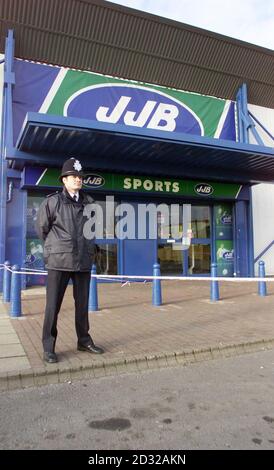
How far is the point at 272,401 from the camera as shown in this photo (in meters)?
4.13

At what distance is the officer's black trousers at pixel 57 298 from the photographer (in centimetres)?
505

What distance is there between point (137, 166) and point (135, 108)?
261 centimetres

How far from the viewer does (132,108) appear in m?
13.8

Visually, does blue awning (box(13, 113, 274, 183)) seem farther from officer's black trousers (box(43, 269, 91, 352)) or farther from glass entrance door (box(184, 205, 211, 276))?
officer's black trousers (box(43, 269, 91, 352))

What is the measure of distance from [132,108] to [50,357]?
10.4 m

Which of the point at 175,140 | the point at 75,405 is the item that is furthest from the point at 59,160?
the point at 75,405

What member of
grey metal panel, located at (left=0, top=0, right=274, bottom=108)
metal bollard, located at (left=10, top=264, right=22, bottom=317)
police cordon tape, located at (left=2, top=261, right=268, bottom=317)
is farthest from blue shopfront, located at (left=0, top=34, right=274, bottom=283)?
metal bollard, located at (left=10, top=264, right=22, bottom=317)

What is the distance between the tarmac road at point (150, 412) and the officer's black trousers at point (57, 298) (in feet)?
2.29

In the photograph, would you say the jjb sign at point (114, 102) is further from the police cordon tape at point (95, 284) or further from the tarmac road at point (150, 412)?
the tarmac road at point (150, 412)

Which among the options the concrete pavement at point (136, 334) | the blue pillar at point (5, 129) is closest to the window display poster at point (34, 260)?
the blue pillar at point (5, 129)

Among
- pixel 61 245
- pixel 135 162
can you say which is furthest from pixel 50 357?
pixel 135 162

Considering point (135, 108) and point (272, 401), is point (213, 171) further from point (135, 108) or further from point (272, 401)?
point (272, 401)

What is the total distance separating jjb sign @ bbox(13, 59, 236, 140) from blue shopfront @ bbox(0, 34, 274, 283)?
3cm

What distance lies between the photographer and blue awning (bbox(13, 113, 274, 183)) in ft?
32.4
